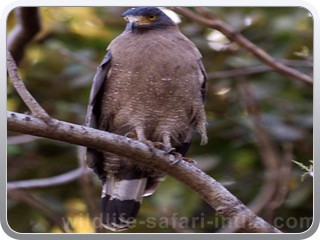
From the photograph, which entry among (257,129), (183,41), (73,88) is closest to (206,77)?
(183,41)

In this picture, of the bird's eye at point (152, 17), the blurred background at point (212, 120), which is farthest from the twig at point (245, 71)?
the bird's eye at point (152, 17)

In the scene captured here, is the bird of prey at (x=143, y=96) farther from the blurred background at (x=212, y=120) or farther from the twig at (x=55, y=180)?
the twig at (x=55, y=180)

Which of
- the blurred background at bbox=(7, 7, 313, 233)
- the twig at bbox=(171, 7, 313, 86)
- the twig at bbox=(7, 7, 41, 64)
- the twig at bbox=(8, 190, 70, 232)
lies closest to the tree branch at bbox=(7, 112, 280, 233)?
the blurred background at bbox=(7, 7, 313, 233)

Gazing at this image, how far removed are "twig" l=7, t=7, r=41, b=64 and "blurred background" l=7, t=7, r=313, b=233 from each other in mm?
36

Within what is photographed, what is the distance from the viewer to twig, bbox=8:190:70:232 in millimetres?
3326

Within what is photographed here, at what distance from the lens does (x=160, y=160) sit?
3.17 metres

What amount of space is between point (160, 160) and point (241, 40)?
0.67 meters

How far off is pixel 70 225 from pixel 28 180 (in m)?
0.40

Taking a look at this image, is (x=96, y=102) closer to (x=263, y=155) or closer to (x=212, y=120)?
(x=212, y=120)

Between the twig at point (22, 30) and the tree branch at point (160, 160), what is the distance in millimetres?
746

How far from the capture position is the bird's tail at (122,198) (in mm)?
3357

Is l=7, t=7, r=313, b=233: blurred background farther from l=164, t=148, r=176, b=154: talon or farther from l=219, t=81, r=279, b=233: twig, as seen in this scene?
l=164, t=148, r=176, b=154: talon

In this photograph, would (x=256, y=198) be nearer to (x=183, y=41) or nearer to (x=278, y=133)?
(x=278, y=133)

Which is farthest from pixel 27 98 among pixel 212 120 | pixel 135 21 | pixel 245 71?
pixel 245 71
